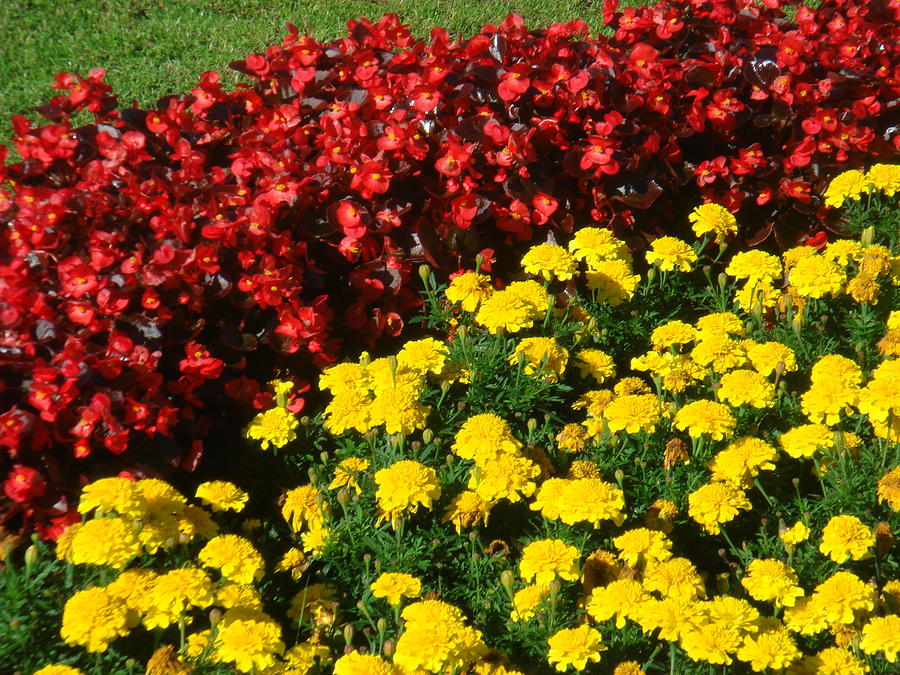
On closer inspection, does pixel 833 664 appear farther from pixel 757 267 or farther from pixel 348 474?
pixel 757 267

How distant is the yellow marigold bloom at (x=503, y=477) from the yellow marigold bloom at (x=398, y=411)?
0.24 meters

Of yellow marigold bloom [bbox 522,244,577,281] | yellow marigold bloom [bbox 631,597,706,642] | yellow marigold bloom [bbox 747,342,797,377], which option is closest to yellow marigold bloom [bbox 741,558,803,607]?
yellow marigold bloom [bbox 631,597,706,642]

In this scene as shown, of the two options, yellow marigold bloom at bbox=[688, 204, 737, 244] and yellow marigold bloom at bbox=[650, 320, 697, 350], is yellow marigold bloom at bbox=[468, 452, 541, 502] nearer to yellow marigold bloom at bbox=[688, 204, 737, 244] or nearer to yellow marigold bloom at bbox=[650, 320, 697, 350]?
yellow marigold bloom at bbox=[650, 320, 697, 350]

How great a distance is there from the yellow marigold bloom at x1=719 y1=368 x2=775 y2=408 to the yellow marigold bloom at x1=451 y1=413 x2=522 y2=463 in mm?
626

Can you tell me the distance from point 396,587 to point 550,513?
0.43 meters

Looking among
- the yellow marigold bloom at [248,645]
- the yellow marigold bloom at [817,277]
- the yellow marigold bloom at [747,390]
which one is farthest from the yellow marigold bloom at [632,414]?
the yellow marigold bloom at [248,645]

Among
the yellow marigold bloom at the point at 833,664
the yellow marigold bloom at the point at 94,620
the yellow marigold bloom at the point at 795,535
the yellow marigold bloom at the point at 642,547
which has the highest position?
the yellow marigold bloom at the point at 94,620

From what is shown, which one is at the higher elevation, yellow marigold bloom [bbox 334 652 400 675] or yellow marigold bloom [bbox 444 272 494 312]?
yellow marigold bloom [bbox 444 272 494 312]

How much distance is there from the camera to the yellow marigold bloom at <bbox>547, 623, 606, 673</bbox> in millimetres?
2254

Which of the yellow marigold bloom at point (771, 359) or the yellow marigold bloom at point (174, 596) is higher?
the yellow marigold bloom at point (174, 596)

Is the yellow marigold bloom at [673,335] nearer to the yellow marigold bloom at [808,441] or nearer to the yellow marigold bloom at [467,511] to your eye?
the yellow marigold bloom at [808,441]

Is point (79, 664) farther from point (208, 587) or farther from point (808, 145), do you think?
point (808, 145)

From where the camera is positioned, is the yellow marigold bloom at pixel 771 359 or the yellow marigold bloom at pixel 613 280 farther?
the yellow marigold bloom at pixel 613 280

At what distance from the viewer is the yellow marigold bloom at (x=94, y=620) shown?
2.13 metres
